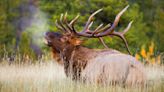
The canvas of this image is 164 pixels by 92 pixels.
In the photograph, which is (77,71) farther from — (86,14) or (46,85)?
(86,14)

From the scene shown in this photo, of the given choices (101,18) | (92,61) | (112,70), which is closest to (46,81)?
(92,61)

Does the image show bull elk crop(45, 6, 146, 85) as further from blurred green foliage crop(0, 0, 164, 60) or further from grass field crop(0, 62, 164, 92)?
blurred green foliage crop(0, 0, 164, 60)

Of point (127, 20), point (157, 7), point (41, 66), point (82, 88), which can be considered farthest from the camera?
point (157, 7)

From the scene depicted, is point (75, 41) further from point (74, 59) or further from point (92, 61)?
point (92, 61)

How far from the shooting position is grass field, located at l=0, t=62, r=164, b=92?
9461mm

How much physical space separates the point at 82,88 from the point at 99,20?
12.3m

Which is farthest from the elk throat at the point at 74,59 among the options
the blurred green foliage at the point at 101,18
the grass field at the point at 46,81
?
the blurred green foliage at the point at 101,18

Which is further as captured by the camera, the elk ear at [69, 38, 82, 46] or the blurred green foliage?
the blurred green foliage

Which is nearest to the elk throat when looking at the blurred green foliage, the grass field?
the grass field

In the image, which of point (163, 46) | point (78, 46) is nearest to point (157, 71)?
point (78, 46)

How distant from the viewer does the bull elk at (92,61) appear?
10211 millimetres

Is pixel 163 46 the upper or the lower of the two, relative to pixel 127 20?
lower

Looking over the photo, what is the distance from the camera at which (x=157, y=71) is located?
12.5 metres

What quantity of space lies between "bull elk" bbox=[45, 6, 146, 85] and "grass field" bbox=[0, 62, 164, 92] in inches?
9.7
